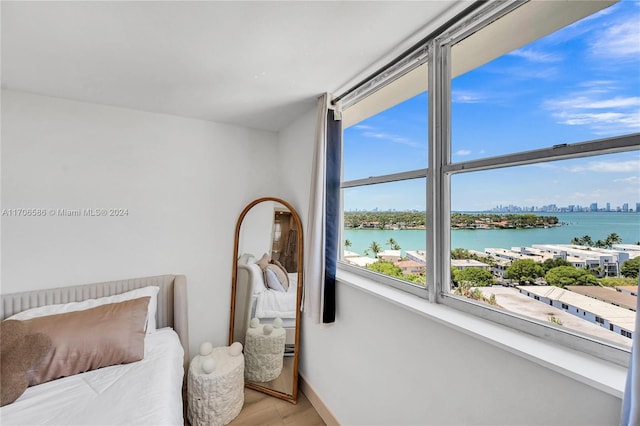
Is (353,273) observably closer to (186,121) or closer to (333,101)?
(333,101)

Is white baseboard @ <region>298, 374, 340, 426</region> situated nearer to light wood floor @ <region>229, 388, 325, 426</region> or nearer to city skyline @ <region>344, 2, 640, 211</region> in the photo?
light wood floor @ <region>229, 388, 325, 426</region>

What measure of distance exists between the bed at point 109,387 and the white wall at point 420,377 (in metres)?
1.00

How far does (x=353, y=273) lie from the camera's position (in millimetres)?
1929

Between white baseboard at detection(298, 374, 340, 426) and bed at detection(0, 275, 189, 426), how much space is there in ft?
3.40

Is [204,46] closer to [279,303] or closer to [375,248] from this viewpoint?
[375,248]

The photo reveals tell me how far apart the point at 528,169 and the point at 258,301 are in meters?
2.22

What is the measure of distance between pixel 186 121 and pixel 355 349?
2407 millimetres

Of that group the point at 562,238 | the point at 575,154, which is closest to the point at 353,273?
the point at 562,238

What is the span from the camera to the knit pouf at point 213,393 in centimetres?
191

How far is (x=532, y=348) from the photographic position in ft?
2.91

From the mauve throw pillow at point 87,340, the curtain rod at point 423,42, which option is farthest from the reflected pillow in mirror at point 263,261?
the curtain rod at point 423,42

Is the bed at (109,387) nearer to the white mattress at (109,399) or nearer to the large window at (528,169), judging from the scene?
the white mattress at (109,399)

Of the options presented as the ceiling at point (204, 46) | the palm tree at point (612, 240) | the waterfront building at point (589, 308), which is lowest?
the waterfront building at point (589, 308)

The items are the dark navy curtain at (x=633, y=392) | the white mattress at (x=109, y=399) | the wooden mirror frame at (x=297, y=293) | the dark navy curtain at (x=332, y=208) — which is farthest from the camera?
the wooden mirror frame at (x=297, y=293)
